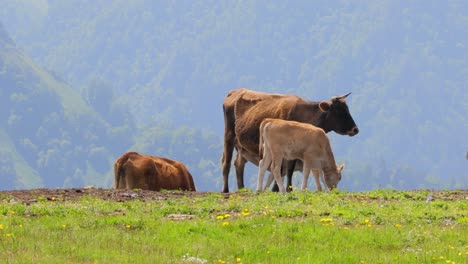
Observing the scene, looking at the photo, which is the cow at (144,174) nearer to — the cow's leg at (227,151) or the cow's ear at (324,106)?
the cow's leg at (227,151)

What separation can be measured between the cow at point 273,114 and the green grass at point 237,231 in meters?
10.4

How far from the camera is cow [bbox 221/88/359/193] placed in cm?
3175

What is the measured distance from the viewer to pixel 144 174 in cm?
3052

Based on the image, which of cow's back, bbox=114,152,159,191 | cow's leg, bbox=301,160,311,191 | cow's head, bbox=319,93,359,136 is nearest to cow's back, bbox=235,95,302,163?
cow's head, bbox=319,93,359,136

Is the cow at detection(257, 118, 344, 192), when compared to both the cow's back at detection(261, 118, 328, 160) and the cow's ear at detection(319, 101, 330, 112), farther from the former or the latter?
the cow's ear at detection(319, 101, 330, 112)

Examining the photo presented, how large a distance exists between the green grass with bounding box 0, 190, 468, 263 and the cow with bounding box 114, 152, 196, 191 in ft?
29.7

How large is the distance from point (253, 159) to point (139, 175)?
171 inches

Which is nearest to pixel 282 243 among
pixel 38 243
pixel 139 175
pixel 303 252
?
pixel 303 252

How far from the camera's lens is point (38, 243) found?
1476cm

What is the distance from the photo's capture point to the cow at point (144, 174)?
30.5 m

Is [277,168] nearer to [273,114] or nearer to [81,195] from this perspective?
[273,114]

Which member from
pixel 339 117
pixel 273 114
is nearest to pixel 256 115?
pixel 273 114

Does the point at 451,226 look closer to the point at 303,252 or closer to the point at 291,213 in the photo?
the point at 291,213

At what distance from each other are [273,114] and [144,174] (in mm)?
4274
